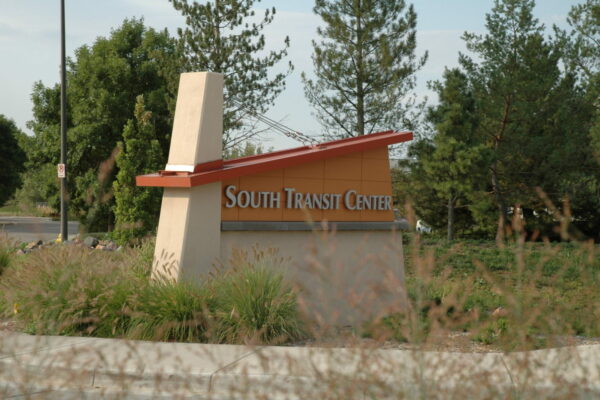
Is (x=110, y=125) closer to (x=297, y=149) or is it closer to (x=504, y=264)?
(x=504, y=264)

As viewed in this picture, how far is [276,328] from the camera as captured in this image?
354 inches

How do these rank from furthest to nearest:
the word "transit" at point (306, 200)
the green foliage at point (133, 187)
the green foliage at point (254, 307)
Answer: the green foliage at point (133, 187) < the word "transit" at point (306, 200) < the green foliage at point (254, 307)

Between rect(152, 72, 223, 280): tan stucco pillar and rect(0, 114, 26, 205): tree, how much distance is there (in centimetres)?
4264

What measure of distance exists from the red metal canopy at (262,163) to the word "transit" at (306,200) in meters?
0.38

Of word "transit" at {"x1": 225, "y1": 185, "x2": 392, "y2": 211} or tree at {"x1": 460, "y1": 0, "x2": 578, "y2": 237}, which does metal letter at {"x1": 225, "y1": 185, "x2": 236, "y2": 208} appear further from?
tree at {"x1": 460, "y1": 0, "x2": 578, "y2": 237}

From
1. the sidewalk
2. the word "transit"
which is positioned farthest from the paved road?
the word "transit"

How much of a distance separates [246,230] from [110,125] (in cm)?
2573

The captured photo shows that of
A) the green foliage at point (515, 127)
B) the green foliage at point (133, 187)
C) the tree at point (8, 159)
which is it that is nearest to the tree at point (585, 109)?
the green foliage at point (515, 127)

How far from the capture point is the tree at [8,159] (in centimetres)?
5009

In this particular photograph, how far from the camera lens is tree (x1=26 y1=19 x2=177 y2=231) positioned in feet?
115

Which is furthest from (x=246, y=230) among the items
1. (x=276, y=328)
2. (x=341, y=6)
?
(x=341, y=6)

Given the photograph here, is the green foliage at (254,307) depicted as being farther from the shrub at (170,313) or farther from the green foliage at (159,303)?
the shrub at (170,313)

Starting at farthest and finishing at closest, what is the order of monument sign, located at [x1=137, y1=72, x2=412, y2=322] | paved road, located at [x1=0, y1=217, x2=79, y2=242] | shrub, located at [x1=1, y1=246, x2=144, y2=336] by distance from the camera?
paved road, located at [x1=0, y1=217, x2=79, y2=242] → monument sign, located at [x1=137, y1=72, x2=412, y2=322] → shrub, located at [x1=1, y1=246, x2=144, y2=336]

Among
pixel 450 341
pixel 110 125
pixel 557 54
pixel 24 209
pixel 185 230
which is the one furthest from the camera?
pixel 110 125
